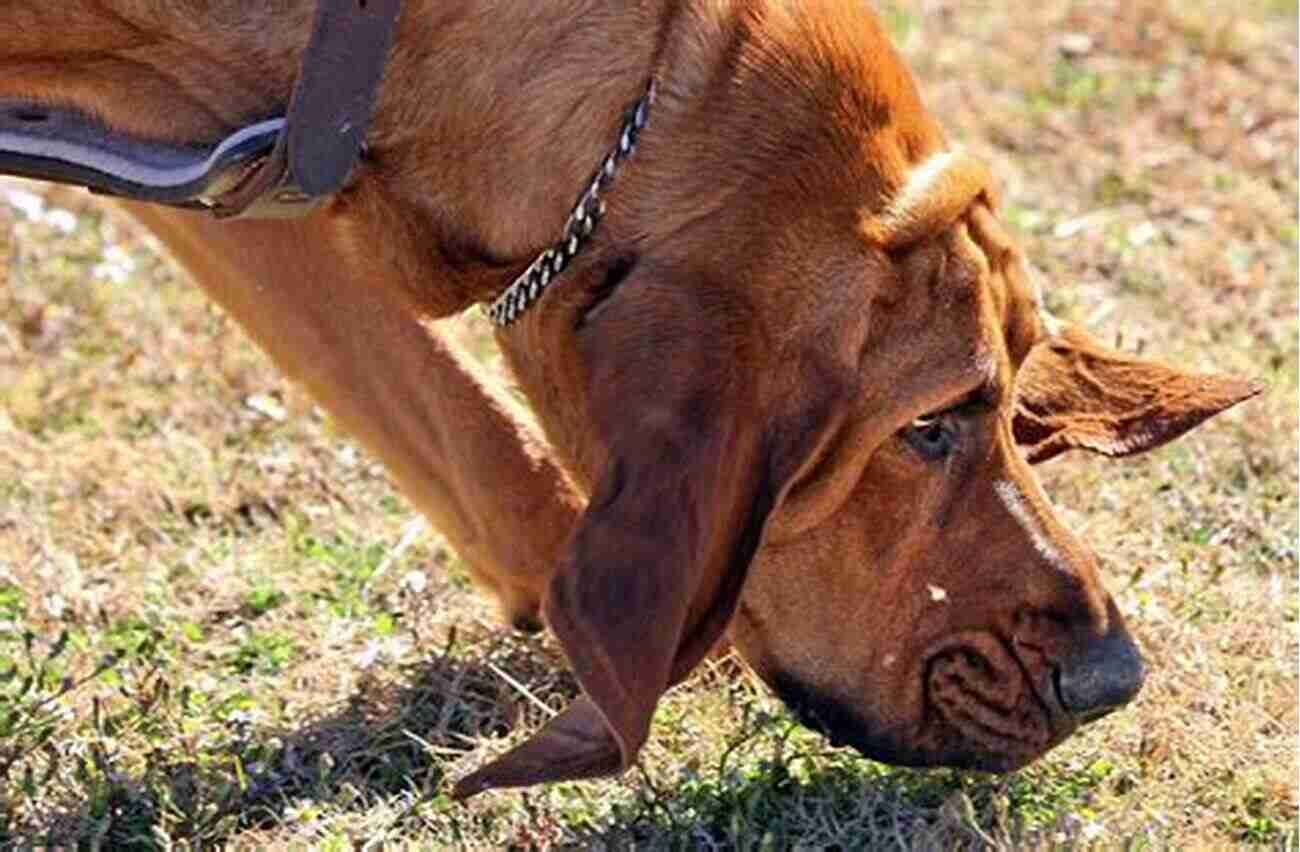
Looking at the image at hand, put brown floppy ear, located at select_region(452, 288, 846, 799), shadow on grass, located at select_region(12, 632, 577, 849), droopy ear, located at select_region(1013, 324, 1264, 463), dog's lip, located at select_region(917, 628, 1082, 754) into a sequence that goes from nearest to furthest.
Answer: brown floppy ear, located at select_region(452, 288, 846, 799) < dog's lip, located at select_region(917, 628, 1082, 754) < shadow on grass, located at select_region(12, 632, 577, 849) < droopy ear, located at select_region(1013, 324, 1264, 463)

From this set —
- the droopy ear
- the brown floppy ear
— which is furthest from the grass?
the brown floppy ear

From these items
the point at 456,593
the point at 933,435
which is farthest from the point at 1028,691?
the point at 456,593

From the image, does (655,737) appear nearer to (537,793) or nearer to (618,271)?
(537,793)

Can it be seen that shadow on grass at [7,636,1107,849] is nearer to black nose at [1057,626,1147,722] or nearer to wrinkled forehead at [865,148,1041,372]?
black nose at [1057,626,1147,722]

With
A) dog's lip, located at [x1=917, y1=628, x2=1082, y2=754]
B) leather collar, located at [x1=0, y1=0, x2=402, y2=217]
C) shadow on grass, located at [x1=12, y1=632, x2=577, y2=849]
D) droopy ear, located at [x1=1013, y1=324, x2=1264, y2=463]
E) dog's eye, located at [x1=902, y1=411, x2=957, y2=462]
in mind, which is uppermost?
leather collar, located at [x1=0, y1=0, x2=402, y2=217]

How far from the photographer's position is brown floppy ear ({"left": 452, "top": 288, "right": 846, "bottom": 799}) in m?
3.02

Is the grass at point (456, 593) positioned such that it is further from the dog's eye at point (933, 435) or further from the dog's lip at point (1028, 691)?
the dog's eye at point (933, 435)

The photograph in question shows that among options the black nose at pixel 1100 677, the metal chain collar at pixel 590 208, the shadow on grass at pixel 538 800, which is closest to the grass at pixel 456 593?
the shadow on grass at pixel 538 800

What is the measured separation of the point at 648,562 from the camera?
302 centimetres

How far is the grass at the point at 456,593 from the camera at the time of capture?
3715 mm

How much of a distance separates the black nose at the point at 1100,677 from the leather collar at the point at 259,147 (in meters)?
1.13

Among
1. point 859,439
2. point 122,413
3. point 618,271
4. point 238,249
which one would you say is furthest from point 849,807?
point 122,413

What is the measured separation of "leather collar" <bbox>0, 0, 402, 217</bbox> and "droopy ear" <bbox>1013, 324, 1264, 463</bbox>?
1078 millimetres

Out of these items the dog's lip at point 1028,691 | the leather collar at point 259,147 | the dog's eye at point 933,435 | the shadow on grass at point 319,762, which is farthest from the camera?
the shadow on grass at point 319,762
